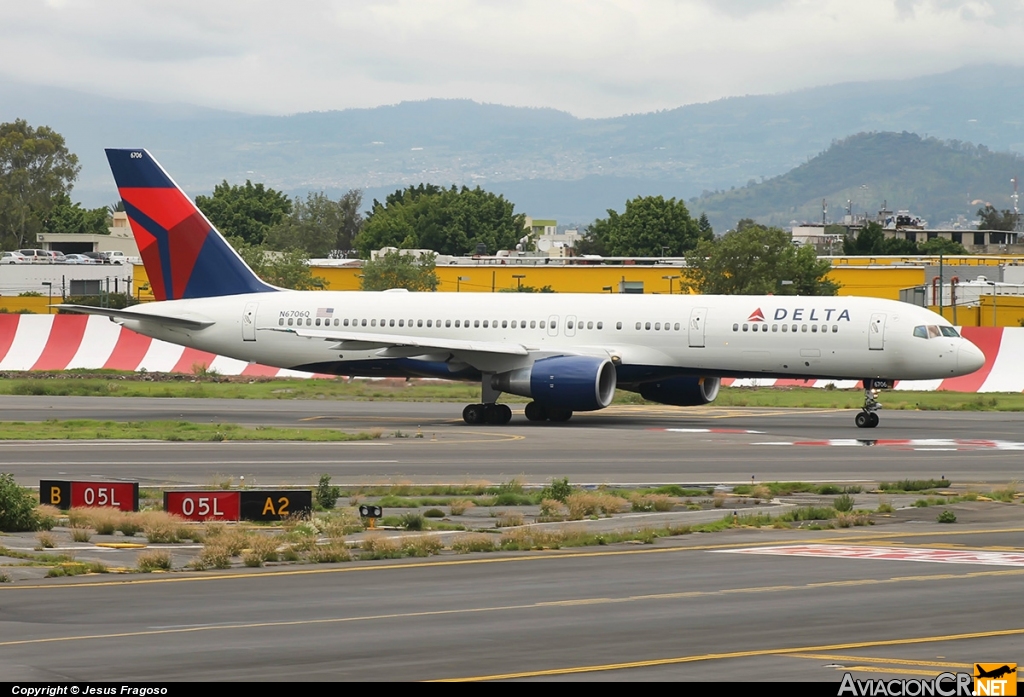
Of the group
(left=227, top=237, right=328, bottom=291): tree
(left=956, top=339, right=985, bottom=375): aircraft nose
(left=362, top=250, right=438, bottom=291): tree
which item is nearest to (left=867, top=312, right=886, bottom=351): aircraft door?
(left=956, top=339, right=985, bottom=375): aircraft nose

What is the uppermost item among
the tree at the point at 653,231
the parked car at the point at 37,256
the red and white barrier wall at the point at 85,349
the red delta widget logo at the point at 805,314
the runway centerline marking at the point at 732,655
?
the tree at the point at 653,231

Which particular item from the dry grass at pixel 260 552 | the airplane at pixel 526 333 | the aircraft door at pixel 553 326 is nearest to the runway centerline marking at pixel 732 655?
the dry grass at pixel 260 552

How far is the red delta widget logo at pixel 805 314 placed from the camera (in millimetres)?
41875

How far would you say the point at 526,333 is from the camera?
45094mm

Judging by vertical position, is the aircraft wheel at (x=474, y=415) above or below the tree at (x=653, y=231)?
below

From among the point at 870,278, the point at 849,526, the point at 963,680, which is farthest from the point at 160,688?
the point at 870,278

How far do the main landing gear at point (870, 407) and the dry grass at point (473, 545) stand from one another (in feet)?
76.6

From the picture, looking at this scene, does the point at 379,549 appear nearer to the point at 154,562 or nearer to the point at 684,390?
the point at 154,562

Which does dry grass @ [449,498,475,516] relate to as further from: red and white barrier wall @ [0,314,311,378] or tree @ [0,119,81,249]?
tree @ [0,119,81,249]

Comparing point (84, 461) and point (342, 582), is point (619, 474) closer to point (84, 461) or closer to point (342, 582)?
point (84, 461)

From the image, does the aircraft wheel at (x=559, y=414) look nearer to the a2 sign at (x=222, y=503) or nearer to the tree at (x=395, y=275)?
the a2 sign at (x=222, y=503)

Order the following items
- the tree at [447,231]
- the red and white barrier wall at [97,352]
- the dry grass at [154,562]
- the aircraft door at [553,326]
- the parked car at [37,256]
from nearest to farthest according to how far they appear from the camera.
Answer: the dry grass at [154,562] < the aircraft door at [553,326] < the red and white barrier wall at [97,352] < the parked car at [37,256] < the tree at [447,231]

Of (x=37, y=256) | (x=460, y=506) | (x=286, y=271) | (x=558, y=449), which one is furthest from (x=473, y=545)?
(x=37, y=256)

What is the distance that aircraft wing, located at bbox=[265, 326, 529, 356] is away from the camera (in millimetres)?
43469
